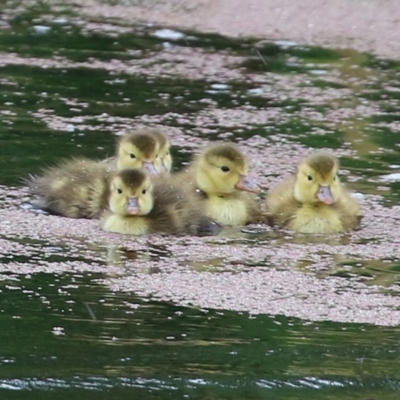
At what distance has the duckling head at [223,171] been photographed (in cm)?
504

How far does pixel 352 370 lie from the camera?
3225 millimetres

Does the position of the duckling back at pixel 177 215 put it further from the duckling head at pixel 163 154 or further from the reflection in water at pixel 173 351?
the reflection in water at pixel 173 351

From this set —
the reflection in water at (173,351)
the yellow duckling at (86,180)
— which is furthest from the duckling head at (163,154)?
the reflection in water at (173,351)

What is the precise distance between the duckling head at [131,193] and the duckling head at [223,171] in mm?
330

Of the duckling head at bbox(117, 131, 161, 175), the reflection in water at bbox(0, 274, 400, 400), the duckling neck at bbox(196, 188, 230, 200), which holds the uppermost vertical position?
the duckling head at bbox(117, 131, 161, 175)

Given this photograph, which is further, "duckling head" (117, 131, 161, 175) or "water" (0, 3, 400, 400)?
"duckling head" (117, 131, 161, 175)

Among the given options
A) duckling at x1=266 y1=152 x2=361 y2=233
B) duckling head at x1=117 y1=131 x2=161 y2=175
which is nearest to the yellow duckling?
duckling head at x1=117 y1=131 x2=161 y2=175

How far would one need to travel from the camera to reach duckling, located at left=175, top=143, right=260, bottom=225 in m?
5.02

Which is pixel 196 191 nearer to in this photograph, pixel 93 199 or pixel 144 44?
pixel 93 199

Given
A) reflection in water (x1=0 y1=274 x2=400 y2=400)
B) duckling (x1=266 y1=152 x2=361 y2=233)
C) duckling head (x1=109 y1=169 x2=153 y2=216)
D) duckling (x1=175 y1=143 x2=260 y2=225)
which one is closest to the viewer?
reflection in water (x1=0 y1=274 x2=400 y2=400)

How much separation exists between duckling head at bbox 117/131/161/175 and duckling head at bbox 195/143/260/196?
0.23 meters

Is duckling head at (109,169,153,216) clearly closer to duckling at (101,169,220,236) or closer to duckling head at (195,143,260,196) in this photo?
duckling at (101,169,220,236)

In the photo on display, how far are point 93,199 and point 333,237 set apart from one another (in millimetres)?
886

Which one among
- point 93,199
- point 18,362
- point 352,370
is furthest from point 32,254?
point 352,370
